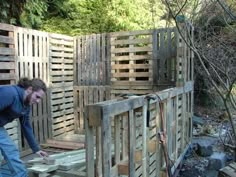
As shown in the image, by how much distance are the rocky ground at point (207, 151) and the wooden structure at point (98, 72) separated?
1.17ft

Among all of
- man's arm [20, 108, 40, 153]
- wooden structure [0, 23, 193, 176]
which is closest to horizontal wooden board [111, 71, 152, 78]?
wooden structure [0, 23, 193, 176]

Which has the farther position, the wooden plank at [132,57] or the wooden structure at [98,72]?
the wooden plank at [132,57]

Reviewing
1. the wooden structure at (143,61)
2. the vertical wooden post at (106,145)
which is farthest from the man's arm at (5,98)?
the wooden structure at (143,61)

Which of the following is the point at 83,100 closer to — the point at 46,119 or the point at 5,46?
the point at 46,119

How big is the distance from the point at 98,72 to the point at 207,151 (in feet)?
10.2

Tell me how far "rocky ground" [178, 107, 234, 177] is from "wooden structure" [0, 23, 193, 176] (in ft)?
1.17

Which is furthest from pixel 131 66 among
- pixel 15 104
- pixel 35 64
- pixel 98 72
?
pixel 15 104

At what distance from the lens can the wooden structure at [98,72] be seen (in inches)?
214

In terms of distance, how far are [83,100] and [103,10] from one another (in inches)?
114

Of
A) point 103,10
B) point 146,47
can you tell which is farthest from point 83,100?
point 103,10

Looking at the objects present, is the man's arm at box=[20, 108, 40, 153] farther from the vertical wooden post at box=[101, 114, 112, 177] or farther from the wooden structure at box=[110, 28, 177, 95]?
the wooden structure at box=[110, 28, 177, 95]

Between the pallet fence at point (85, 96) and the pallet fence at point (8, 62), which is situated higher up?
the pallet fence at point (8, 62)

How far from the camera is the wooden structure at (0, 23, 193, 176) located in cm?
543

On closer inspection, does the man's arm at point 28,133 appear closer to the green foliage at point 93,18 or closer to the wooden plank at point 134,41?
the wooden plank at point 134,41
